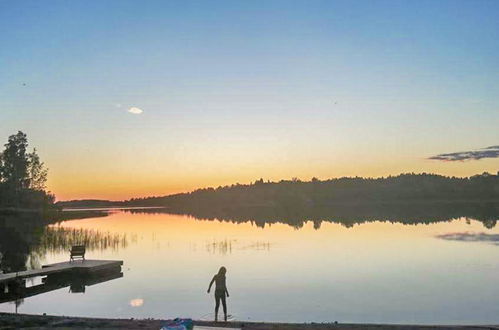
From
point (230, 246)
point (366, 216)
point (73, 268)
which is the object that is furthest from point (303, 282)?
point (366, 216)

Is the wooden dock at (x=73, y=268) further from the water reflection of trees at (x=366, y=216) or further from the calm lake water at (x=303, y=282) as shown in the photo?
the water reflection of trees at (x=366, y=216)

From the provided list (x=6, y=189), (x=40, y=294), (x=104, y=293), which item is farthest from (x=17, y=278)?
(x=6, y=189)

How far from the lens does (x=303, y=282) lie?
30188mm

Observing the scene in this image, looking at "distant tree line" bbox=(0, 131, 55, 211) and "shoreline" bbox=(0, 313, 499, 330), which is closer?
"shoreline" bbox=(0, 313, 499, 330)

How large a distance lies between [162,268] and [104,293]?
9.33 meters

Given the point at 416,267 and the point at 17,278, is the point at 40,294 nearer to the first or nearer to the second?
the point at 17,278

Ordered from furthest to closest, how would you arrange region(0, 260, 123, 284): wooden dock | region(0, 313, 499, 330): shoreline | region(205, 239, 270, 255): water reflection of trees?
1. region(205, 239, 270, 255): water reflection of trees
2. region(0, 260, 123, 284): wooden dock
3. region(0, 313, 499, 330): shoreline

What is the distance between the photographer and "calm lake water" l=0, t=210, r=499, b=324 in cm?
2259

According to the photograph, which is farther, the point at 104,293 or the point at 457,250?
the point at 457,250

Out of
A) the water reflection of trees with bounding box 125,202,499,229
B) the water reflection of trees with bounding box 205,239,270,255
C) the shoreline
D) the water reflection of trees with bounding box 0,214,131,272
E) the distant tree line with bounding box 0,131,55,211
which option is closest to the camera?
the shoreline

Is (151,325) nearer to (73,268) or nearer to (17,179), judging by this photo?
(73,268)

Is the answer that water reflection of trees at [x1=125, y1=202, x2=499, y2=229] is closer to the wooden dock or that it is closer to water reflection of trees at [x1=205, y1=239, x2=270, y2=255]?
water reflection of trees at [x1=205, y1=239, x2=270, y2=255]

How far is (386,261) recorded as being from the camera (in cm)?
3784

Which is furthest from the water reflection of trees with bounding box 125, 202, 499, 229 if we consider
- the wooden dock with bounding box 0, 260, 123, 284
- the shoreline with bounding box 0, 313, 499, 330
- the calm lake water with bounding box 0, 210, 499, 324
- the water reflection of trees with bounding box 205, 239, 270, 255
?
the shoreline with bounding box 0, 313, 499, 330
